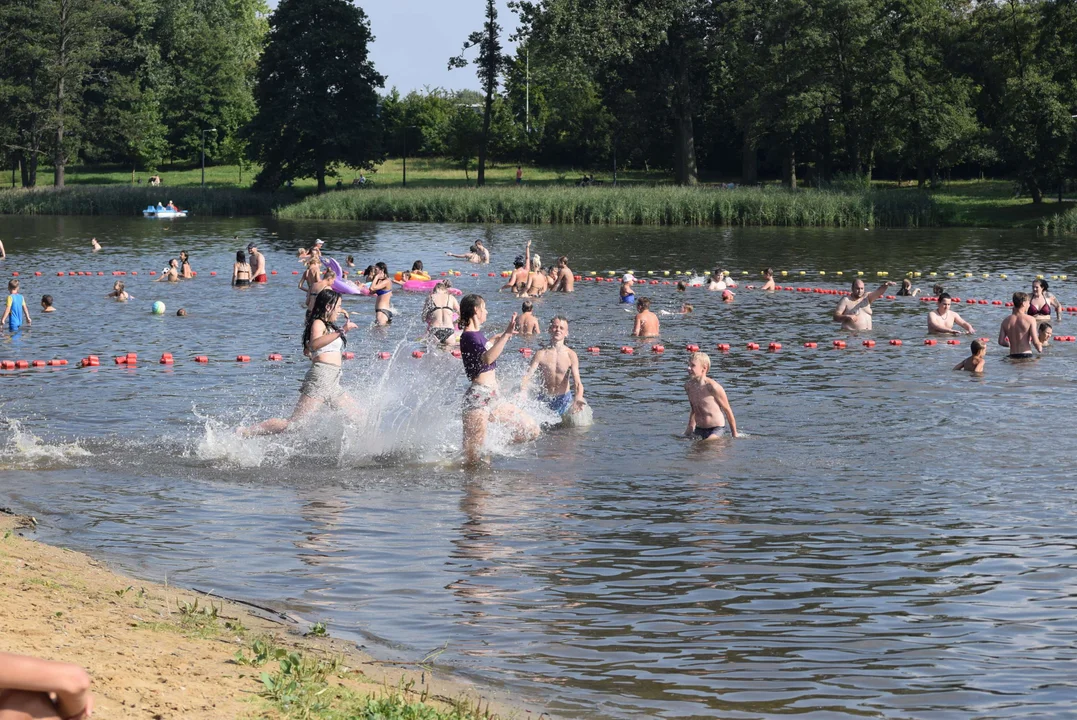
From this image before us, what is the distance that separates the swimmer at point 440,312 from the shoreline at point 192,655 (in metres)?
13.5

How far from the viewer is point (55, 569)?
8.23 m

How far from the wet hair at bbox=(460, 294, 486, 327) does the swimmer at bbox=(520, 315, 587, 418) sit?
2518 mm

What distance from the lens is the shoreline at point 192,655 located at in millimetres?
5652

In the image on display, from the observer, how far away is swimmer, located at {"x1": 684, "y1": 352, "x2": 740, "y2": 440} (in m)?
14.2

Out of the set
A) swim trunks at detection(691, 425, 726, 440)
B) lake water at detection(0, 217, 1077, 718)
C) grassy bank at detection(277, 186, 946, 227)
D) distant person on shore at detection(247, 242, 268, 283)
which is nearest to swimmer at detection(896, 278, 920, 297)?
lake water at detection(0, 217, 1077, 718)

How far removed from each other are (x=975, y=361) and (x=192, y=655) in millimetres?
15929

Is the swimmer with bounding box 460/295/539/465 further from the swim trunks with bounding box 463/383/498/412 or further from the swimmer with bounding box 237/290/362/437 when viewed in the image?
the swimmer with bounding box 237/290/362/437

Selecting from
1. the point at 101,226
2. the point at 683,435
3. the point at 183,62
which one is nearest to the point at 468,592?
the point at 683,435

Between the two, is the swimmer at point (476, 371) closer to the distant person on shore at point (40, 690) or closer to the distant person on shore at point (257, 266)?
the distant person on shore at point (40, 690)

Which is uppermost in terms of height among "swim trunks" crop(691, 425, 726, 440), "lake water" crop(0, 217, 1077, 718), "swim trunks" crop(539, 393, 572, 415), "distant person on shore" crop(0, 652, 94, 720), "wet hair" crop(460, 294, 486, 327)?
"wet hair" crop(460, 294, 486, 327)

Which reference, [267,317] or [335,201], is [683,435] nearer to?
[267,317]

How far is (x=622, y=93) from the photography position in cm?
7531

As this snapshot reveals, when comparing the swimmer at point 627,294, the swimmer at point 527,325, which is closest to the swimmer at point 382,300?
the swimmer at point 527,325

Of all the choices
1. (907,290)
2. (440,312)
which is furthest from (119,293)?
(907,290)
